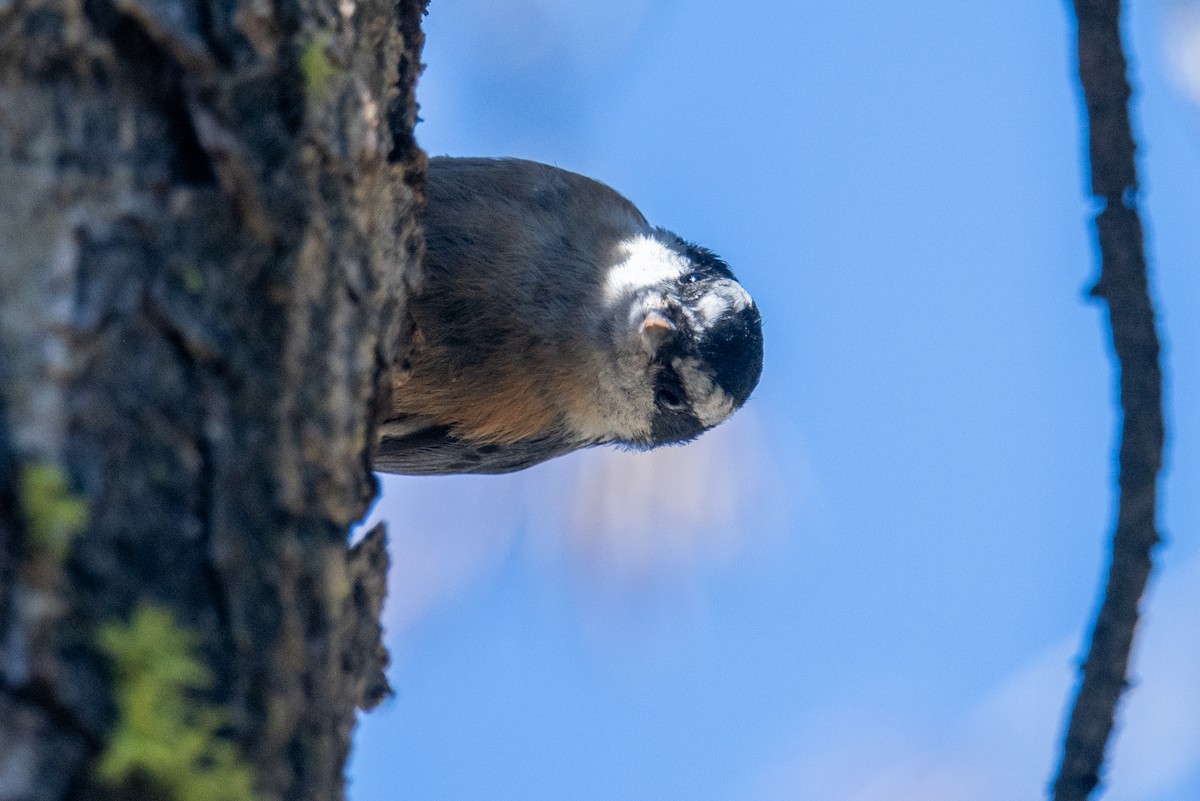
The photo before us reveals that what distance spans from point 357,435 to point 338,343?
96 mm

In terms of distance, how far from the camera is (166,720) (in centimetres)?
89

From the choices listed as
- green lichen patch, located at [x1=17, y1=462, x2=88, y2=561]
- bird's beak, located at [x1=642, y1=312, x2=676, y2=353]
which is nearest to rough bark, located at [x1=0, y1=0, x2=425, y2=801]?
green lichen patch, located at [x1=17, y1=462, x2=88, y2=561]

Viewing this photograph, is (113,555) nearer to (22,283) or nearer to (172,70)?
(22,283)

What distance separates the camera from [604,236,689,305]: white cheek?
2.79 m

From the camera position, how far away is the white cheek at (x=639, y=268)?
2793 millimetres

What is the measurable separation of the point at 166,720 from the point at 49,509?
176 mm

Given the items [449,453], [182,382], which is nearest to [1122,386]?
[182,382]

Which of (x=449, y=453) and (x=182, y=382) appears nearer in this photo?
(x=182, y=382)

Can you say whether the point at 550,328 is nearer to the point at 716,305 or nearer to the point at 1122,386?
the point at 716,305

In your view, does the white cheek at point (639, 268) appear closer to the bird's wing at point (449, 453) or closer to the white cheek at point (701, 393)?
the white cheek at point (701, 393)

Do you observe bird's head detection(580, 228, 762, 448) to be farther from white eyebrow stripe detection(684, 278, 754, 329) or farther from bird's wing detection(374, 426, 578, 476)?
bird's wing detection(374, 426, 578, 476)

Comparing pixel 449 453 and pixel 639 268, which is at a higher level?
pixel 639 268

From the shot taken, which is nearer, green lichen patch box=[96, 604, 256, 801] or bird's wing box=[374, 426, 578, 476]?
green lichen patch box=[96, 604, 256, 801]

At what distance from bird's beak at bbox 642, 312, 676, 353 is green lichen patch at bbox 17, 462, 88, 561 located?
6.09 feet
